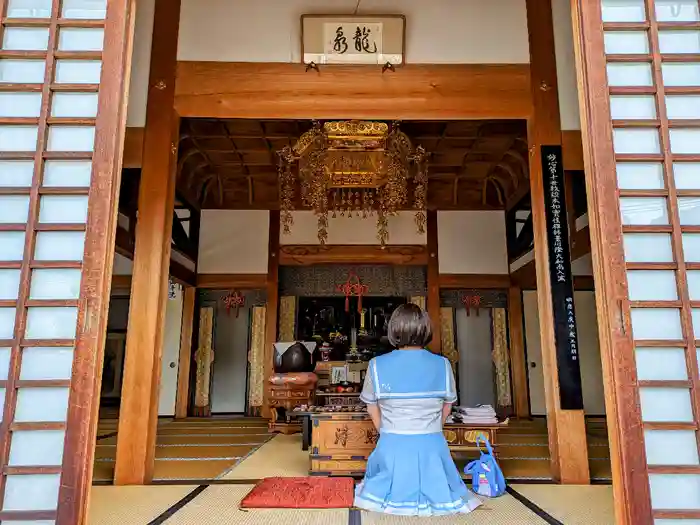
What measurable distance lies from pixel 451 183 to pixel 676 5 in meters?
5.50

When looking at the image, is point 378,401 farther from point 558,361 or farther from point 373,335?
point 373,335

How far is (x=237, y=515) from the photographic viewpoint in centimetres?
232

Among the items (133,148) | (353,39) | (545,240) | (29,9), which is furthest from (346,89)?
(29,9)

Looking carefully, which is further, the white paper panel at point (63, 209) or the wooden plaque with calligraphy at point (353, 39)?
the wooden plaque with calligraphy at point (353, 39)

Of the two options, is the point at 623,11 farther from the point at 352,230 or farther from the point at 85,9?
the point at 352,230

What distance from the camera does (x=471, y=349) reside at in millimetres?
7316

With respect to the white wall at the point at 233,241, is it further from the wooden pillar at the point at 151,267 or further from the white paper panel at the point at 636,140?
the white paper panel at the point at 636,140

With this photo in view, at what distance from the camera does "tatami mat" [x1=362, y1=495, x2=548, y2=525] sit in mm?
2211

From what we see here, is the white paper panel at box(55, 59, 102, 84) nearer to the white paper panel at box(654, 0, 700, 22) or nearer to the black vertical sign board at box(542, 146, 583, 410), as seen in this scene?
the white paper panel at box(654, 0, 700, 22)

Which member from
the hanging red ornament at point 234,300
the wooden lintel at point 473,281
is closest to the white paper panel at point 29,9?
the hanging red ornament at point 234,300

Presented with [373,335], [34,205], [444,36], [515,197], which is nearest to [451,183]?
[515,197]

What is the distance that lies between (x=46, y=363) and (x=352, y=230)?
592 centimetres

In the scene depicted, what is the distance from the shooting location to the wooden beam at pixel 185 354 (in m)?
6.84

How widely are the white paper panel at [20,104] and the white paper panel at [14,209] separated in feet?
1.00
